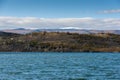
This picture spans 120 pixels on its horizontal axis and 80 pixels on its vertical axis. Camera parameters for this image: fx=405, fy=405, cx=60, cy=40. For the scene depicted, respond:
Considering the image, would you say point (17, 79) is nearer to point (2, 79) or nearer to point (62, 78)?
point (2, 79)

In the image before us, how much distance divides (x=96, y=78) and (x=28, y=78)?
11.2 meters

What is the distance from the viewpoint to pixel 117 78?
214 feet

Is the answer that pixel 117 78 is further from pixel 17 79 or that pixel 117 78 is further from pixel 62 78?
pixel 17 79

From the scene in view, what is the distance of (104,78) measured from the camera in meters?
66.4

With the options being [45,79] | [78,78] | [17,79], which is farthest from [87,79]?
[17,79]

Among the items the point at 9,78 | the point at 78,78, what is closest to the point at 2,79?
the point at 9,78

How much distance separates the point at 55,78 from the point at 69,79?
258 centimetres

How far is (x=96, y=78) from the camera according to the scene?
66.6 meters

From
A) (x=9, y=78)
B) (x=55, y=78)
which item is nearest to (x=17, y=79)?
(x=9, y=78)

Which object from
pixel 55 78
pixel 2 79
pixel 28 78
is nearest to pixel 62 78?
pixel 55 78

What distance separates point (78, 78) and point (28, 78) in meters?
8.21

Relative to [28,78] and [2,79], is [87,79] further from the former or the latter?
[2,79]

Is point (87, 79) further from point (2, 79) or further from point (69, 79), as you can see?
point (2, 79)

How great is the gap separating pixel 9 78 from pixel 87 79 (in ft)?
41.4
